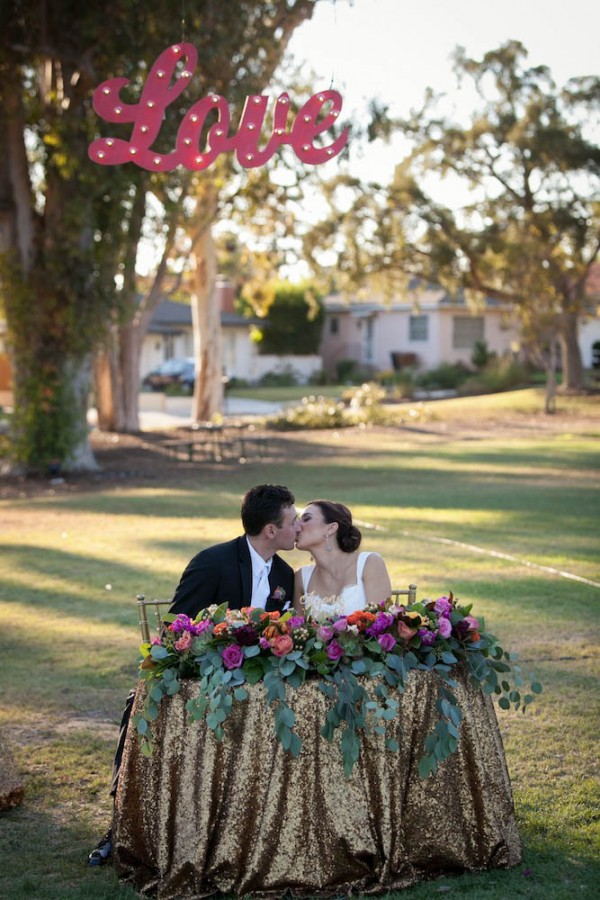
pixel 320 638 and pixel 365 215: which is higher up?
pixel 365 215

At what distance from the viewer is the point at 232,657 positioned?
433 centimetres

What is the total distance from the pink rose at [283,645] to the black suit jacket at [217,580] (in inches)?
37.1

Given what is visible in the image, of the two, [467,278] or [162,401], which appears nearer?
[467,278]

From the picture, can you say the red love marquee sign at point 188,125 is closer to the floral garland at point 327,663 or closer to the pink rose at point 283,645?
the floral garland at point 327,663

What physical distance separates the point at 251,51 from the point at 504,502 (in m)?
9.28

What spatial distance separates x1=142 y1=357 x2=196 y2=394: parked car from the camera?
50375 mm

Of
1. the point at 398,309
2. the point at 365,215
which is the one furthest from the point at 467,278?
the point at 398,309

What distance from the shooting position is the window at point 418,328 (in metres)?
56.4

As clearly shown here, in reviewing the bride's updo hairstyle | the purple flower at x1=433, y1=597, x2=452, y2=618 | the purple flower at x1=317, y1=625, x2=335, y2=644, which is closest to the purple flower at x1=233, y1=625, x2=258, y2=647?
the purple flower at x1=317, y1=625, x2=335, y2=644

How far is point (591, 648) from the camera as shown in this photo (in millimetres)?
8266

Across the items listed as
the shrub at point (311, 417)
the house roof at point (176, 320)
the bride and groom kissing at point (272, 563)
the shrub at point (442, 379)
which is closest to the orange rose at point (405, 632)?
the bride and groom kissing at point (272, 563)

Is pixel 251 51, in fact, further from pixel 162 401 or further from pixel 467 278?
pixel 162 401

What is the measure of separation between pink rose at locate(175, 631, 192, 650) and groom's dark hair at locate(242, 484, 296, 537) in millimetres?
941

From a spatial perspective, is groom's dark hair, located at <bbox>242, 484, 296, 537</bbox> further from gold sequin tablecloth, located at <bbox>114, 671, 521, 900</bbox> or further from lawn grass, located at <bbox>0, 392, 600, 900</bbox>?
lawn grass, located at <bbox>0, 392, 600, 900</bbox>
